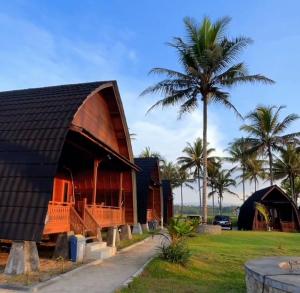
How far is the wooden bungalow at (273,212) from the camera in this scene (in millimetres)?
33562

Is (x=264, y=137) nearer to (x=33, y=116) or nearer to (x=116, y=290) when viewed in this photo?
(x=33, y=116)

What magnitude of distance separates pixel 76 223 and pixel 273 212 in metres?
28.3

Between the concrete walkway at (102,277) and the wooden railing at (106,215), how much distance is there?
195 centimetres

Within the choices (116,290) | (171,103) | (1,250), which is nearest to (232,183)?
(171,103)

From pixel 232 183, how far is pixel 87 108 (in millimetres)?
49048

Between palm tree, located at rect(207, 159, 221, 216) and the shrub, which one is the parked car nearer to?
palm tree, located at rect(207, 159, 221, 216)

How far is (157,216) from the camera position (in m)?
33.4

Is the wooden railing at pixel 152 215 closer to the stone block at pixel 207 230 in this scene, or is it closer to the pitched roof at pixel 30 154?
the stone block at pixel 207 230

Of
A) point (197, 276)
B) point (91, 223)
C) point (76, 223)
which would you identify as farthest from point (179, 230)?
point (91, 223)

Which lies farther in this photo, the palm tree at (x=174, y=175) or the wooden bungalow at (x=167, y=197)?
the palm tree at (x=174, y=175)

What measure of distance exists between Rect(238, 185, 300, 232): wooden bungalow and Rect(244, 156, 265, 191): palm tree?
1260 cm

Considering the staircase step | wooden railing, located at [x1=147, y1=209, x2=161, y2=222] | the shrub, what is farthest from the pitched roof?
wooden railing, located at [x1=147, y1=209, x2=161, y2=222]

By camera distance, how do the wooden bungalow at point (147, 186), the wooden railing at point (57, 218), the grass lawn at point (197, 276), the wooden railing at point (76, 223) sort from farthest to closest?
1. the wooden bungalow at point (147, 186)
2. the wooden railing at point (76, 223)
3. the wooden railing at point (57, 218)
4. the grass lawn at point (197, 276)

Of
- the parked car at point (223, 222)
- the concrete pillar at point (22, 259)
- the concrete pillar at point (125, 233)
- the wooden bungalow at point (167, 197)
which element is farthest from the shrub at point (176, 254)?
the wooden bungalow at point (167, 197)
